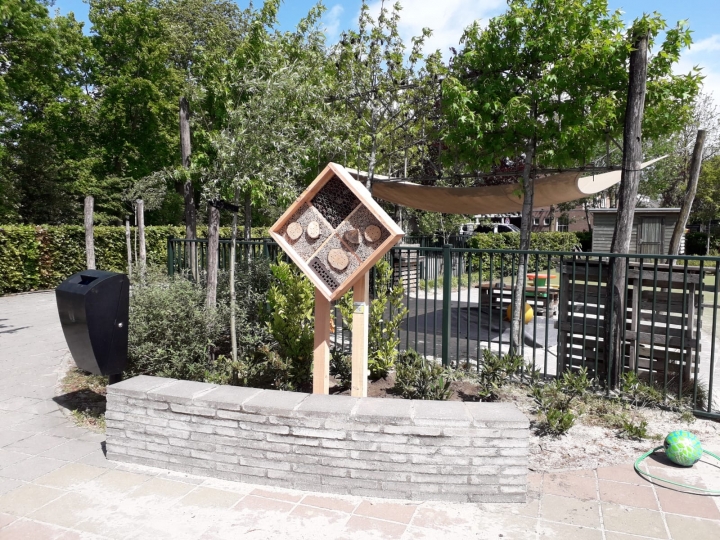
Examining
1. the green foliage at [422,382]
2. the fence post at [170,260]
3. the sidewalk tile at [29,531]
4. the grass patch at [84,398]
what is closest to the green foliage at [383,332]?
the green foliage at [422,382]

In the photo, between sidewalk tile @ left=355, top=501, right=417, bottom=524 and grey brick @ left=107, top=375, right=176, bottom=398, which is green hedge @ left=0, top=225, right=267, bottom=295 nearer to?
grey brick @ left=107, top=375, right=176, bottom=398

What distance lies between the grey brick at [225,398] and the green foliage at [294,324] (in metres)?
1.17

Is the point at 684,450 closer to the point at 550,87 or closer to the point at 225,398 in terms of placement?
the point at 225,398

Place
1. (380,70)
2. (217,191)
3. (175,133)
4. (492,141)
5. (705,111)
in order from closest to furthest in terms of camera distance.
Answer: (217,191)
(492,141)
(380,70)
(175,133)
(705,111)

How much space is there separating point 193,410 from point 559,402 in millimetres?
2910

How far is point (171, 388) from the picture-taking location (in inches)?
144

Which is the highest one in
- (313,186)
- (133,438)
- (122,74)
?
(122,74)

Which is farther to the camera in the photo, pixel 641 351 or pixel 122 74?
pixel 122 74

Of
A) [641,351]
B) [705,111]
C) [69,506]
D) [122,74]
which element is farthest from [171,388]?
[705,111]

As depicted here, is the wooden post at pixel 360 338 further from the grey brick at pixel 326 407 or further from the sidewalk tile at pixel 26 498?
Result: the sidewalk tile at pixel 26 498

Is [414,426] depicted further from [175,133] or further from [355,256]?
[175,133]

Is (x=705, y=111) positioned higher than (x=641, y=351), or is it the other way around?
(x=705, y=111)

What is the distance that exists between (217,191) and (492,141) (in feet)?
11.7

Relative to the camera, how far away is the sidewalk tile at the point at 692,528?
2742 millimetres
